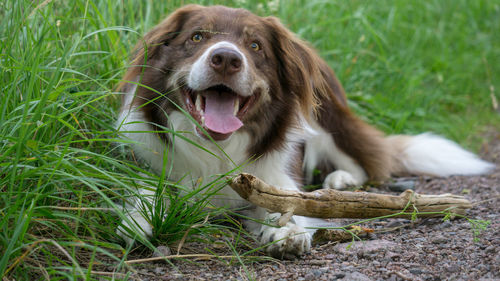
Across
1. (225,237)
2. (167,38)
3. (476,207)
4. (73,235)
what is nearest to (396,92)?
(476,207)

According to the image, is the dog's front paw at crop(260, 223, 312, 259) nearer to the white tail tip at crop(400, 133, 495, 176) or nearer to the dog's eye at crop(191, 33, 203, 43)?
the dog's eye at crop(191, 33, 203, 43)

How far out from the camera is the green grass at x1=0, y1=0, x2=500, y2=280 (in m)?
2.17

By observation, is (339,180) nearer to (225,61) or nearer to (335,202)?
(335,202)

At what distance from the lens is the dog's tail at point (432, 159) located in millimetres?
4641

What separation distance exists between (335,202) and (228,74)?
0.87m

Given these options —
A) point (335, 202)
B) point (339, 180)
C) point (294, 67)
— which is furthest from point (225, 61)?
point (339, 180)

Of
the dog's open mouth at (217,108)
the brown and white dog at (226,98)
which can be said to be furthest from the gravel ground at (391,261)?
the dog's open mouth at (217,108)

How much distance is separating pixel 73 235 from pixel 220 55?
3.84ft

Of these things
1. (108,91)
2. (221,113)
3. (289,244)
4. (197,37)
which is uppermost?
(197,37)

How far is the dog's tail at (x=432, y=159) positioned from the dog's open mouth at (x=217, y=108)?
215 centimetres

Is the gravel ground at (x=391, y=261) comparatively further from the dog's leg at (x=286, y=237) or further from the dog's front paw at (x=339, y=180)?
the dog's front paw at (x=339, y=180)

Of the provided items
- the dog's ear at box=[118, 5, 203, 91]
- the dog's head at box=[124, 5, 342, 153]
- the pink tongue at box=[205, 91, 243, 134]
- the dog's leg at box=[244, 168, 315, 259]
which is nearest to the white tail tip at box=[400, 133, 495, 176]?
the dog's head at box=[124, 5, 342, 153]

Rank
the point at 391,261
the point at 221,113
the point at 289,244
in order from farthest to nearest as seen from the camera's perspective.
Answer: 1. the point at 221,113
2. the point at 289,244
3. the point at 391,261

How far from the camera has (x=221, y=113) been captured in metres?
3.03
